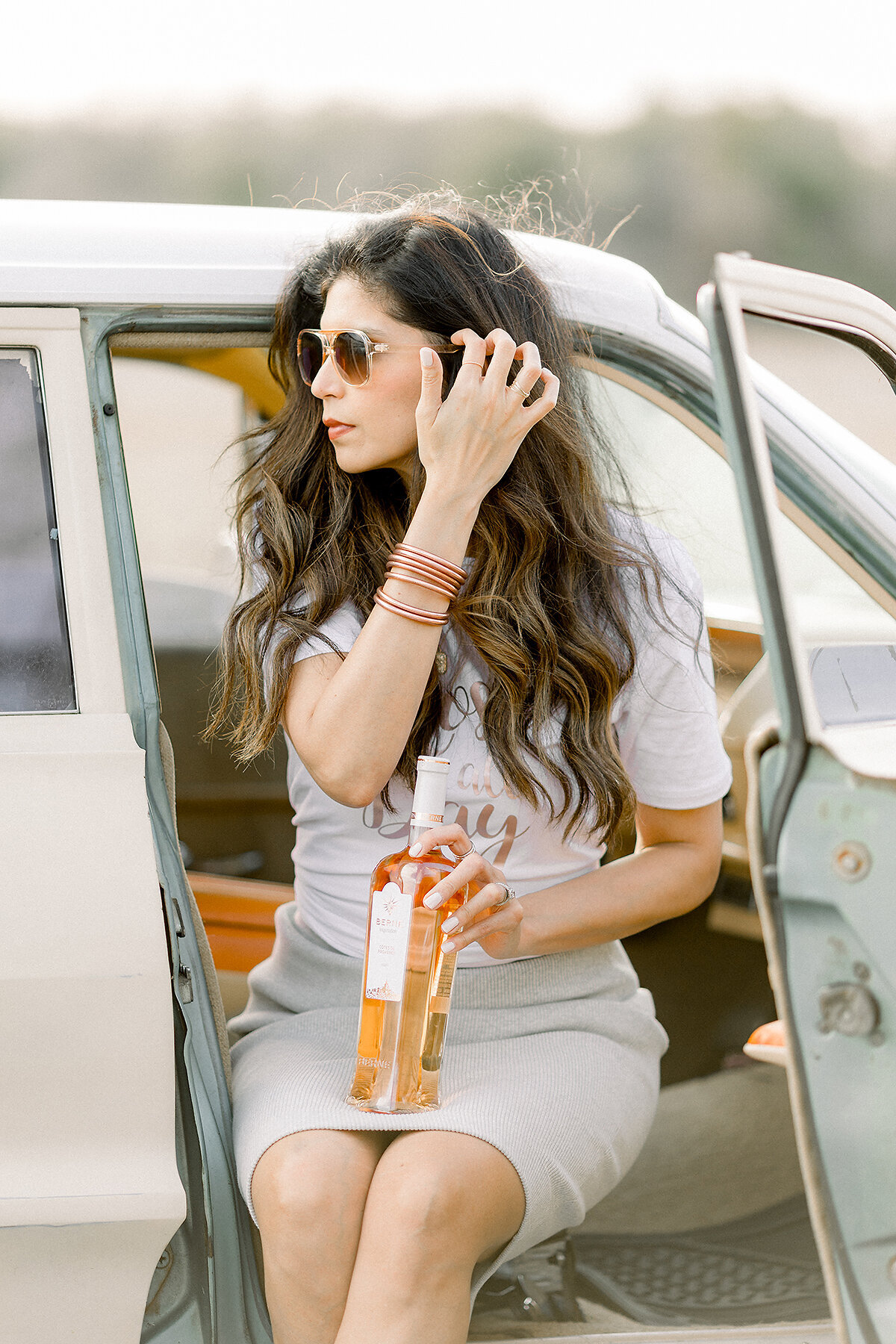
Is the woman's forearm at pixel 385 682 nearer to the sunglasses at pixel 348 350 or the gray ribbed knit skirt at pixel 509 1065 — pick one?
the sunglasses at pixel 348 350

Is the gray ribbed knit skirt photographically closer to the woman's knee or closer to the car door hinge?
the woman's knee

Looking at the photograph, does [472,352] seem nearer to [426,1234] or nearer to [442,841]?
[442,841]

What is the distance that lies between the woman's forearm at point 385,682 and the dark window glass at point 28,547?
343mm

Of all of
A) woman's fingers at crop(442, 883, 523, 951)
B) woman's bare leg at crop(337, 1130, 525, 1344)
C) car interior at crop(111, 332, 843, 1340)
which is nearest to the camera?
woman's bare leg at crop(337, 1130, 525, 1344)

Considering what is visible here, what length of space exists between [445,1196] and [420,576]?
745mm

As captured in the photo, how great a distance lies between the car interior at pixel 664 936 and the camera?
2.03 m

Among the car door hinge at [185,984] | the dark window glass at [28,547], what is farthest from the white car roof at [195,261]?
the car door hinge at [185,984]

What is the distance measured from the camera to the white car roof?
5.39ft

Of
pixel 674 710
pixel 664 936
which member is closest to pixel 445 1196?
pixel 674 710

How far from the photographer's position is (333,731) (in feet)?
5.36

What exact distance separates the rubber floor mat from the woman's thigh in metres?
0.82

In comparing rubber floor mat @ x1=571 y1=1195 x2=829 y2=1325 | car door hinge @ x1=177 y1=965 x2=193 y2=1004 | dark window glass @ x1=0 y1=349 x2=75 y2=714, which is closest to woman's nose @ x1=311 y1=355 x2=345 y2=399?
dark window glass @ x1=0 y1=349 x2=75 y2=714

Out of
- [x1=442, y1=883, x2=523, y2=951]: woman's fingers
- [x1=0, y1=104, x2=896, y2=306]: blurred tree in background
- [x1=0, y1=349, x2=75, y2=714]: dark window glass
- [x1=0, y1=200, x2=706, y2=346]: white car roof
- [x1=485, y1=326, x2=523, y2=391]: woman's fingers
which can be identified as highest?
[x1=0, y1=104, x2=896, y2=306]: blurred tree in background

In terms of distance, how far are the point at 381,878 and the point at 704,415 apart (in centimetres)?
84
